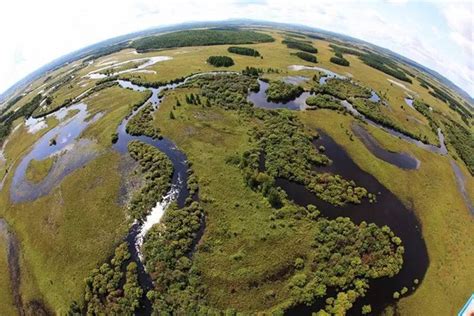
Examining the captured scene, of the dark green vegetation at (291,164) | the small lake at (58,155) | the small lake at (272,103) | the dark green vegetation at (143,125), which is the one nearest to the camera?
the dark green vegetation at (291,164)

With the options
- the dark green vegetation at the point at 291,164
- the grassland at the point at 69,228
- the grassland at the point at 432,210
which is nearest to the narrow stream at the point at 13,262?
the grassland at the point at 69,228

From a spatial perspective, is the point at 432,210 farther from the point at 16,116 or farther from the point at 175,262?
the point at 16,116

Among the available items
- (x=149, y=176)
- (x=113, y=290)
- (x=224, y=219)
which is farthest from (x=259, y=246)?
(x=149, y=176)

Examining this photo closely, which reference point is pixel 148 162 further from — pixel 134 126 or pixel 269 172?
pixel 269 172

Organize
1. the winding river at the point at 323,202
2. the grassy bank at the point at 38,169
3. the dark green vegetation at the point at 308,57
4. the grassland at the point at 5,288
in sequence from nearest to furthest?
the winding river at the point at 323,202 → the grassland at the point at 5,288 → the grassy bank at the point at 38,169 → the dark green vegetation at the point at 308,57

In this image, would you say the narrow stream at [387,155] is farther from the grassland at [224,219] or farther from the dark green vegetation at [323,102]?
the dark green vegetation at [323,102]

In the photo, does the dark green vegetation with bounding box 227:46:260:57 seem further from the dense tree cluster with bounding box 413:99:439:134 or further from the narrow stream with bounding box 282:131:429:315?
the narrow stream with bounding box 282:131:429:315
